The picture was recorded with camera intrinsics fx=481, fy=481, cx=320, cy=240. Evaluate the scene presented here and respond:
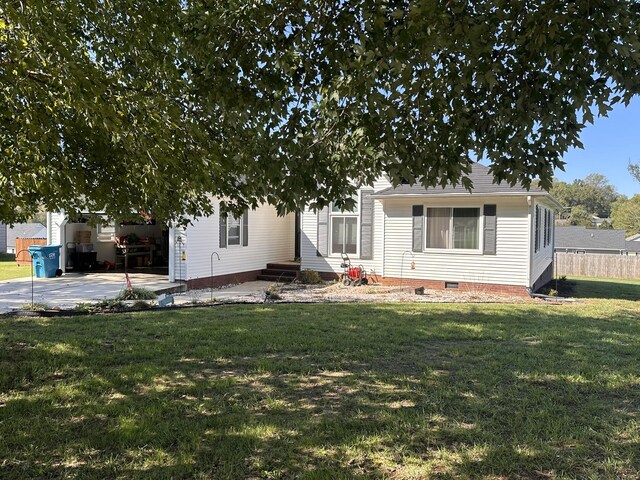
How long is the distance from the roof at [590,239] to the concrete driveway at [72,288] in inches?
1384

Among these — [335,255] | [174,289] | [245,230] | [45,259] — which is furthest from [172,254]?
[335,255]

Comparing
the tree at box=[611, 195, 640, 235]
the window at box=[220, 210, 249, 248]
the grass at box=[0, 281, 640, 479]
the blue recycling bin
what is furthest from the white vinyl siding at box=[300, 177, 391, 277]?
the tree at box=[611, 195, 640, 235]

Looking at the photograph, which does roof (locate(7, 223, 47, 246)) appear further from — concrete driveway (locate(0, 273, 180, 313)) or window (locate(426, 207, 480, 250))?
window (locate(426, 207, 480, 250))

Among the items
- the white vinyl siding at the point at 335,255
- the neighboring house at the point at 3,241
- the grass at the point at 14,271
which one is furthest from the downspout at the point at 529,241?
the neighboring house at the point at 3,241

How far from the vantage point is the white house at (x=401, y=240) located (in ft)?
41.7

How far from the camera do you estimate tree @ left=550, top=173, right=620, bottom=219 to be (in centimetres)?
8369

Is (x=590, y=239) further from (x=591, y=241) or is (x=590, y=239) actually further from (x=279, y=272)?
(x=279, y=272)

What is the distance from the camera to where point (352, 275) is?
14.2 meters

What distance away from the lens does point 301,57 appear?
388cm

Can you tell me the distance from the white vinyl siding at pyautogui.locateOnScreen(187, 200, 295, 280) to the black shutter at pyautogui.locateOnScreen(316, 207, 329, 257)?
2.17 metres

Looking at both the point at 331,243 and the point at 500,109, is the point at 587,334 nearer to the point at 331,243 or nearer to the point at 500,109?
the point at 500,109

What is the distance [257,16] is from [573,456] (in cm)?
379

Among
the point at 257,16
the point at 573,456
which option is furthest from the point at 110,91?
the point at 573,456

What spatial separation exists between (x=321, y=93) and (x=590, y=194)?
306ft
